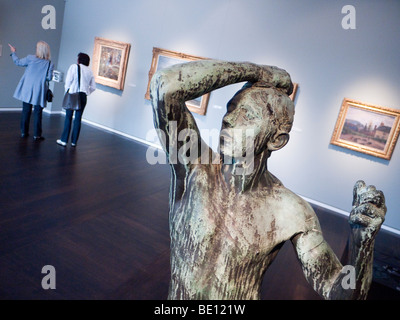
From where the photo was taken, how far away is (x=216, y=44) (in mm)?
6824

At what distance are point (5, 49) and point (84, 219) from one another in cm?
629

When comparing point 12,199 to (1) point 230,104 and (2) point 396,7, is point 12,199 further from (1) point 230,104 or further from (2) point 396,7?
(2) point 396,7

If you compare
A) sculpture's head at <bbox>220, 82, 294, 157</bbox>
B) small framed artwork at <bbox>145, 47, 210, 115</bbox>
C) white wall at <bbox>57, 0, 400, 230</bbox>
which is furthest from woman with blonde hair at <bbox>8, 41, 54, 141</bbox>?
sculpture's head at <bbox>220, 82, 294, 157</bbox>

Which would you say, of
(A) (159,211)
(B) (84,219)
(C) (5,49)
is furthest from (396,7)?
(C) (5,49)

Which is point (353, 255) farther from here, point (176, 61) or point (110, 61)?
point (110, 61)

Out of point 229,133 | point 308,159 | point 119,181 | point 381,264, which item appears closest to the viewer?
point 229,133

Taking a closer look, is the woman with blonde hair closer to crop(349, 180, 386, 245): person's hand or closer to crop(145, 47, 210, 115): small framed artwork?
crop(145, 47, 210, 115): small framed artwork

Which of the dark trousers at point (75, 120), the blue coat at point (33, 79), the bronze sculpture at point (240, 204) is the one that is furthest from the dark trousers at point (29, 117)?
the bronze sculpture at point (240, 204)

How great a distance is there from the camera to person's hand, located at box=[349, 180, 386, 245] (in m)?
0.84

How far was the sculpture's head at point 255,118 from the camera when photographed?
94cm

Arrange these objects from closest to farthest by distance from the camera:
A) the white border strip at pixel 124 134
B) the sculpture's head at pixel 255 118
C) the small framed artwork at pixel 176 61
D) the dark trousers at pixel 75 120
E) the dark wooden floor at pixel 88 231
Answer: the sculpture's head at pixel 255 118, the dark wooden floor at pixel 88 231, the dark trousers at pixel 75 120, the small framed artwork at pixel 176 61, the white border strip at pixel 124 134

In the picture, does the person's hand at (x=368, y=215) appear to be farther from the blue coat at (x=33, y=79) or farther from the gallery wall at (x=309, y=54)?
the blue coat at (x=33, y=79)

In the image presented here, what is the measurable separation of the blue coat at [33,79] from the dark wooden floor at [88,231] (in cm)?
89

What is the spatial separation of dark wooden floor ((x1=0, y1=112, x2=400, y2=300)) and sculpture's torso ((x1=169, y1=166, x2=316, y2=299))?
5.95 feet
